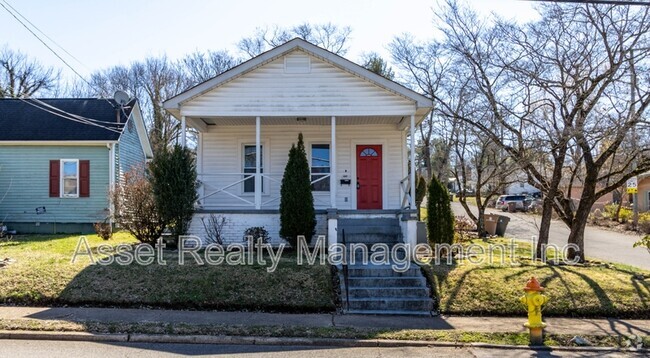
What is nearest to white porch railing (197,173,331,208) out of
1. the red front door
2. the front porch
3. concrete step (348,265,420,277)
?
the front porch

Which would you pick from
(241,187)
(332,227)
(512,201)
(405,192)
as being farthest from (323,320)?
(512,201)

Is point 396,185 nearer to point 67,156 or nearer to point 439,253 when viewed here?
point 439,253

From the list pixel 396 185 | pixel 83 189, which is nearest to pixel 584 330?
pixel 396 185

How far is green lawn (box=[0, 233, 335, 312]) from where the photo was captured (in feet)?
27.5

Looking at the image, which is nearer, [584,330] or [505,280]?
[584,330]

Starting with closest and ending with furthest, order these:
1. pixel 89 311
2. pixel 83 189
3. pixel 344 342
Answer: pixel 344 342
pixel 89 311
pixel 83 189

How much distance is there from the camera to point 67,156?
61.0 feet

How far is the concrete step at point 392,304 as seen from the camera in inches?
330

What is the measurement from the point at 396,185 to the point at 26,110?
55.4ft

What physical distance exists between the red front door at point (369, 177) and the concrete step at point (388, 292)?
5.66 metres

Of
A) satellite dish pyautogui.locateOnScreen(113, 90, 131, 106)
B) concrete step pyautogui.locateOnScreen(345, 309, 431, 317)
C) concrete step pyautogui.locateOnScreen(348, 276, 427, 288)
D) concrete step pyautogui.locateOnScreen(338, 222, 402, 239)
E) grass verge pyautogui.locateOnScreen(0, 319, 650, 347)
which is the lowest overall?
concrete step pyautogui.locateOnScreen(345, 309, 431, 317)

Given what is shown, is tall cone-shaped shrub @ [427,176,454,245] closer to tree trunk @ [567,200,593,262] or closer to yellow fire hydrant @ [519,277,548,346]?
tree trunk @ [567,200,593,262]

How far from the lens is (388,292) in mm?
8758

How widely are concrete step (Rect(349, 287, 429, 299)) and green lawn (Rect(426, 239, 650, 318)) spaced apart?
1.28 feet
